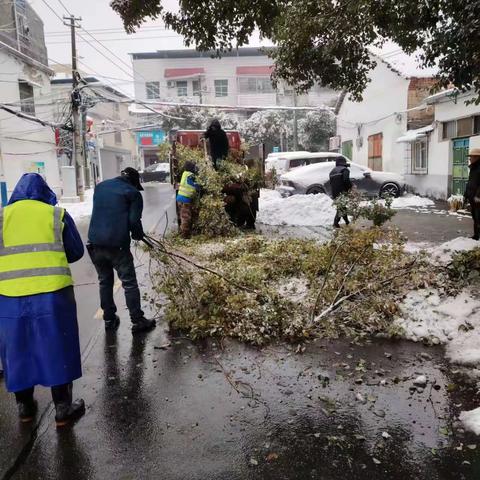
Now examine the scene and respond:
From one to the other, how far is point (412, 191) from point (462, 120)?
5224 millimetres

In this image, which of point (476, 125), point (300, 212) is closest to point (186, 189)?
point (300, 212)

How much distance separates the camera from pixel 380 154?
24281mm

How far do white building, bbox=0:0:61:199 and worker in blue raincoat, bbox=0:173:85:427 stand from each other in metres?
16.5

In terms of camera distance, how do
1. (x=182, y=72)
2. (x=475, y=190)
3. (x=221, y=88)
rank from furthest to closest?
(x=221, y=88) < (x=182, y=72) < (x=475, y=190)

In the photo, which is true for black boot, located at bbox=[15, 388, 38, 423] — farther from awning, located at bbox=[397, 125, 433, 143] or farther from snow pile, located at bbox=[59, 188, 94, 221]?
awning, located at bbox=[397, 125, 433, 143]

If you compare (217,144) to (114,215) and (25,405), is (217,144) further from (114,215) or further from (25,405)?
(25,405)

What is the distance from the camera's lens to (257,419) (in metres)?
3.50

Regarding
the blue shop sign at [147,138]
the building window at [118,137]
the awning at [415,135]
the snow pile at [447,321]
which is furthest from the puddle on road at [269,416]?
the blue shop sign at [147,138]

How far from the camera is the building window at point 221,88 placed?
48500 millimetres

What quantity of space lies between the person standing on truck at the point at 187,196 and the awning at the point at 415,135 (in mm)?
12242

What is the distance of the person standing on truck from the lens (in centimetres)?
1008

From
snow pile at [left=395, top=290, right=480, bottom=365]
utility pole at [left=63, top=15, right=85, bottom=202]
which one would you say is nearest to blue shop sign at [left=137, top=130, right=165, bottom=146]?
utility pole at [left=63, top=15, right=85, bottom=202]

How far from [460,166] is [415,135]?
324 cm

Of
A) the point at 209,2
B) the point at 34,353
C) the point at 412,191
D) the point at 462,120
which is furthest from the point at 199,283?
the point at 412,191
